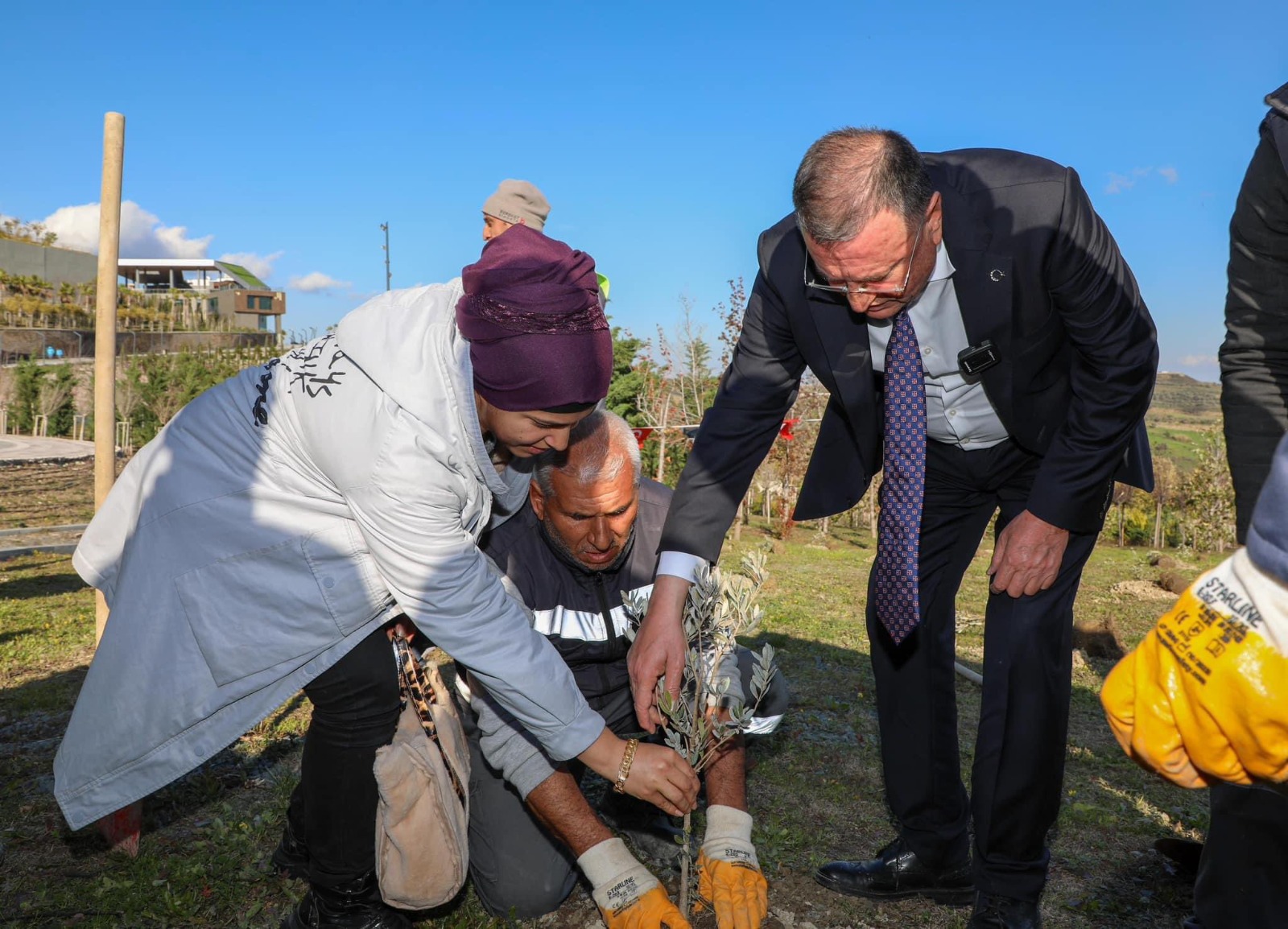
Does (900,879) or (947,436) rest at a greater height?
(947,436)

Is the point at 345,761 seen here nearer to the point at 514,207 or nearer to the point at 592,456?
the point at 592,456

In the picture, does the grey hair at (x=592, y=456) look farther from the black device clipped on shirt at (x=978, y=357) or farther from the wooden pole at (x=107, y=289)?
the wooden pole at (x=107, y=289)

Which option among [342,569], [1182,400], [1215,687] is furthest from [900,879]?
[1182,400]

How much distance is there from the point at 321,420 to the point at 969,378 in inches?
68.3

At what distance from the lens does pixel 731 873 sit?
271 cm

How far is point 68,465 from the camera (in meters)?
23.1

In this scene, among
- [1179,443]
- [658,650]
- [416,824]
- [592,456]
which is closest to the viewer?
[416,824]

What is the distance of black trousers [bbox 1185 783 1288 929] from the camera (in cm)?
201

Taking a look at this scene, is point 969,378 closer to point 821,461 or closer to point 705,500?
point 821,461

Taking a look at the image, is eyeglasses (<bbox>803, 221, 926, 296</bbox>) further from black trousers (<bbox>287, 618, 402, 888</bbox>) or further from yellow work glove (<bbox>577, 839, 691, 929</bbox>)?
yellow work glove (<bbox>577, 839, 691, 929</bbox>)

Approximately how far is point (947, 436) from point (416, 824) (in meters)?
1.89

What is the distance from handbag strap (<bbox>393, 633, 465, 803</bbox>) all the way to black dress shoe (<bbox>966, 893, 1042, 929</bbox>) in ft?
5.04

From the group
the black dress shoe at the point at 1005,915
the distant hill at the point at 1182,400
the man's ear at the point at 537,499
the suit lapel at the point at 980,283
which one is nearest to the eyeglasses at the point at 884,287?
the suit lapel at the point at 980,283

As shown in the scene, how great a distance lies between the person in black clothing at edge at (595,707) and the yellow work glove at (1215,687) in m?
1.69
